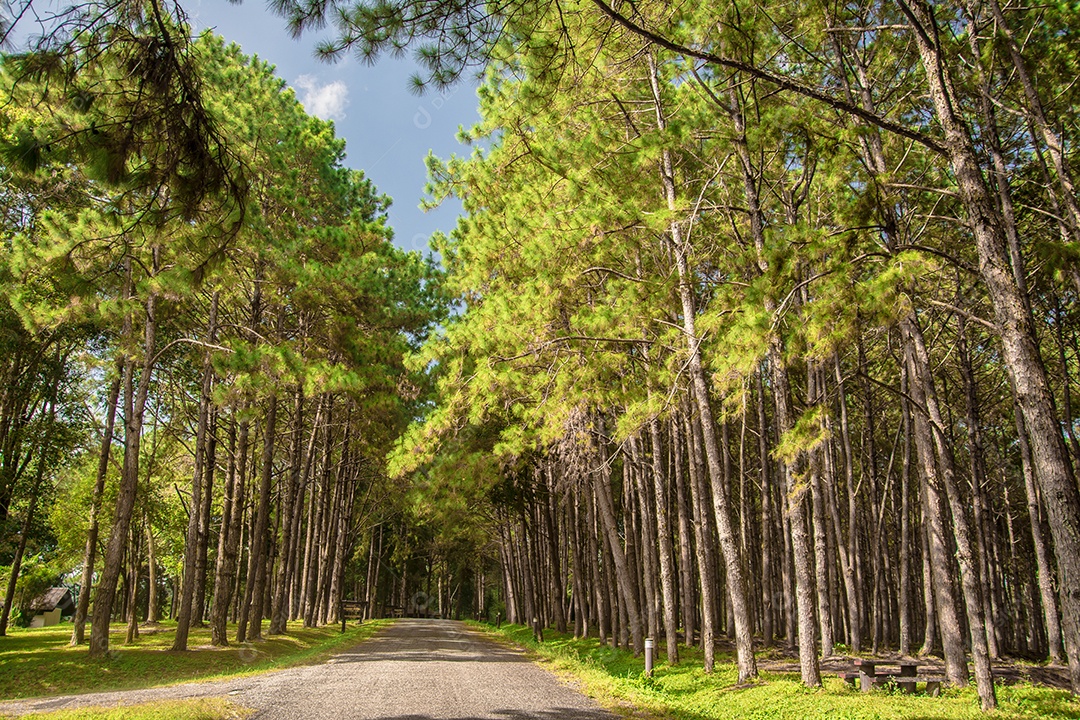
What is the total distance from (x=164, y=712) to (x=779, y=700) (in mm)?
6951

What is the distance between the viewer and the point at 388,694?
8453mm

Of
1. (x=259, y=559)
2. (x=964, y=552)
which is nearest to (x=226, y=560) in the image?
(x=259, y=559)

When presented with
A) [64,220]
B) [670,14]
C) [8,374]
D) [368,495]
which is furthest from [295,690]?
[368,495]

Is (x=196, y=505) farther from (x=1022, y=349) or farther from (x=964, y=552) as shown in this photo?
(x=1022, y=349)

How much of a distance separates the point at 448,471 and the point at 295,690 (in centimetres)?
605

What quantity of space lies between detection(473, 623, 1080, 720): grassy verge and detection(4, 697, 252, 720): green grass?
4450 mm

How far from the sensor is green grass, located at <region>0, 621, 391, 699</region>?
34.0 ft

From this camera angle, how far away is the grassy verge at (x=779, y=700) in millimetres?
7238

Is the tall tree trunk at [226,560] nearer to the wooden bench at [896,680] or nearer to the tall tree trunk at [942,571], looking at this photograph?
the wooden bench at [896,680]

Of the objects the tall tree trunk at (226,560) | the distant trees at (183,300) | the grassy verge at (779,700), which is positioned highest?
the distant trees at (183,300)

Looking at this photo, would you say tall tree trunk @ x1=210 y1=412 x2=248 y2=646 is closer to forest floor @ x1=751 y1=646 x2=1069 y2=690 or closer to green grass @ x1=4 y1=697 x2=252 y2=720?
green grass @ x1=4 y1=697 x2=252 y2=720

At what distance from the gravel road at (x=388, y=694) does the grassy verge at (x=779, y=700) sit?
75 centimetres

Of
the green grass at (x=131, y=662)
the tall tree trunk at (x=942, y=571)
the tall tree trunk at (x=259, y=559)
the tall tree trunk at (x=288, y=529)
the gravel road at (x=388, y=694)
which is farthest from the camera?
the tall tree trunk at (x=288, y=529)

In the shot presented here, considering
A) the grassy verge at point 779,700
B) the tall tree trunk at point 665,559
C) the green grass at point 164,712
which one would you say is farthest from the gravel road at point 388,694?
the tall tree trunk at point 665,559
